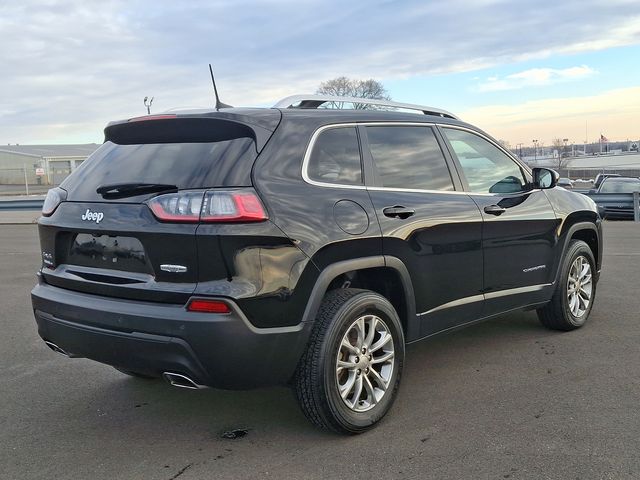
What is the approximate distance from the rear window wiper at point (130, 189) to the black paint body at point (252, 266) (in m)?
0.07

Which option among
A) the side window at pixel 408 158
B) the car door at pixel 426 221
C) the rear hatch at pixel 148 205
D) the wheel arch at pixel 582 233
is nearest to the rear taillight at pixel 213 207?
the rear hatch at pixel 148 205

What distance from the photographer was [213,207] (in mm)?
3113

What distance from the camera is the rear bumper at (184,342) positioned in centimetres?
307

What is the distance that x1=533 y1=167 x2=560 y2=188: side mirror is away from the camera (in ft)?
17.0

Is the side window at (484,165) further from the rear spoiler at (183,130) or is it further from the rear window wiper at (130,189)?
the rear window wiper at (130,189)

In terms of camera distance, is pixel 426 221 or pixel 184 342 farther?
pixel 426 221

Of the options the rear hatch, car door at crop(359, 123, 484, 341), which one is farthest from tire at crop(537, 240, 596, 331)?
the rear hatch

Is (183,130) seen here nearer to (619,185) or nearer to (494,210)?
(494,210)

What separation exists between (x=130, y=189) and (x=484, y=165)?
8.93 feet

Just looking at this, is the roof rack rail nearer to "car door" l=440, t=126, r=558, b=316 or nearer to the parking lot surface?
"car door" l=440, t=126, r=558, b=316

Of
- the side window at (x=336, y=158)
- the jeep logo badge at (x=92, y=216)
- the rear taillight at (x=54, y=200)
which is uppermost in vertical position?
the side window at (x=336, y=158)

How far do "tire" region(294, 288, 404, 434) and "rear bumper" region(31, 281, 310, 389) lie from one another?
0.41 ft

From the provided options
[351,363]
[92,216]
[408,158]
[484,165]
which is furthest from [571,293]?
[92,216]

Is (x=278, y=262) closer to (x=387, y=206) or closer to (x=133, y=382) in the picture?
(x=387, y=206)
